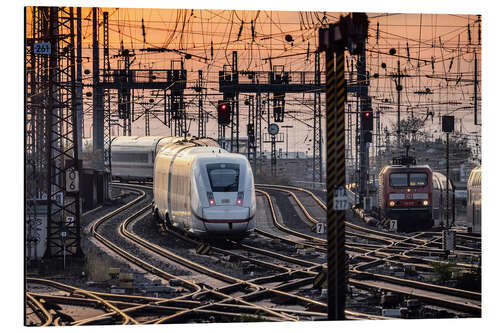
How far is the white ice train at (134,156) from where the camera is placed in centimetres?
4566

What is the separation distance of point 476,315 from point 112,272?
7.93 meters

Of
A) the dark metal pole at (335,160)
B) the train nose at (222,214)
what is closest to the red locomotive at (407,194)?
the train nose at (222,214)

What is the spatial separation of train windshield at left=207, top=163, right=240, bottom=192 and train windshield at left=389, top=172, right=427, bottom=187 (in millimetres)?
8803

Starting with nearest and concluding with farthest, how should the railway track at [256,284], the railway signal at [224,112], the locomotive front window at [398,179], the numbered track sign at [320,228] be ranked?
the railway track at [256,284] < the railway signal at [224,112] < the numbered track sign at [320,228] < the locomotive front window at [398,179]

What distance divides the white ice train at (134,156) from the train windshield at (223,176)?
19732 mm

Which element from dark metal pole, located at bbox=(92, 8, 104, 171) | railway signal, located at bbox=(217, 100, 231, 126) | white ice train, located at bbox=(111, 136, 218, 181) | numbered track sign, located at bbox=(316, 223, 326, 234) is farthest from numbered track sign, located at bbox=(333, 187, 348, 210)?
white ice train, located at bbox=(111, 136, 218, 181)

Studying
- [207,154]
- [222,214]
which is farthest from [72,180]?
[207,154]

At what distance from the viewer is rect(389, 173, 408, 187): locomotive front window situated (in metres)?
31.8

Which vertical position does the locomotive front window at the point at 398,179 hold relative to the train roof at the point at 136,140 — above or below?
below

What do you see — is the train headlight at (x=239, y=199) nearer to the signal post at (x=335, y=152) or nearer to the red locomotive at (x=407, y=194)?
the red locomotive at (x=407, y=194)

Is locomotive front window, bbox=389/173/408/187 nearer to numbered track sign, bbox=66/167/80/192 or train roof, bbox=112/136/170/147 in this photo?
numbered track sign, bbox=66/167/80/192

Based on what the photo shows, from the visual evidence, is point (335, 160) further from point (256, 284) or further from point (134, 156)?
point (134, 156)

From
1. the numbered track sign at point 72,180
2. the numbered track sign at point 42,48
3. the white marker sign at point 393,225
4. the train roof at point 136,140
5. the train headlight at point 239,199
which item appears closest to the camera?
the numbered track sign at point 42,48

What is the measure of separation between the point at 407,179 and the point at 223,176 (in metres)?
9.45
